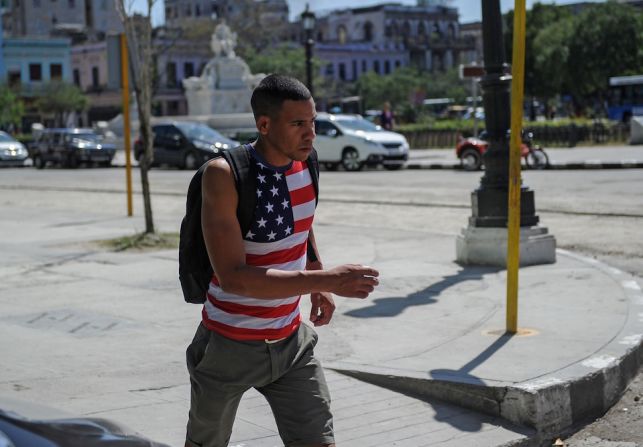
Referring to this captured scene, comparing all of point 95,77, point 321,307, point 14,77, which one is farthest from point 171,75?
point 321,307

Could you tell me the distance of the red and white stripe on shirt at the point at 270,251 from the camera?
11.6 ft

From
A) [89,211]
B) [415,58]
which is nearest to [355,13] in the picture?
[415,58]

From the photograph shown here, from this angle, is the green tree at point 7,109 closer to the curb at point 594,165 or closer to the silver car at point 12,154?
the silver car at point 12,154

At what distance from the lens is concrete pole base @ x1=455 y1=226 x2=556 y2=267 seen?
9.88 m

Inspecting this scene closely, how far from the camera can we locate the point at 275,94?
11.7 ft

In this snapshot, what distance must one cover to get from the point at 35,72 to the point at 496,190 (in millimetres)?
79357

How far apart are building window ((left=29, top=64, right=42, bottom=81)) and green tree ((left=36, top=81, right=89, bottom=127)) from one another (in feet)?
20.7

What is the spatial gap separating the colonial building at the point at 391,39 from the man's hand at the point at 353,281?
112 metres

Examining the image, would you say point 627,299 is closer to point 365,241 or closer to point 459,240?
point 459,240

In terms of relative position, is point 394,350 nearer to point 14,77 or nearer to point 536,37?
point 536,37

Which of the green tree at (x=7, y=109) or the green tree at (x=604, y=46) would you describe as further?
the green tree at (x=7, y=109)

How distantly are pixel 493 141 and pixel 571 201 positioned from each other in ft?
24.5

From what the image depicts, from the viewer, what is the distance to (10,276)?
10.1 metres

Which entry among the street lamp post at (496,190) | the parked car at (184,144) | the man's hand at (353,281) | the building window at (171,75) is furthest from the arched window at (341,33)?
the man's hand at (353,281)
